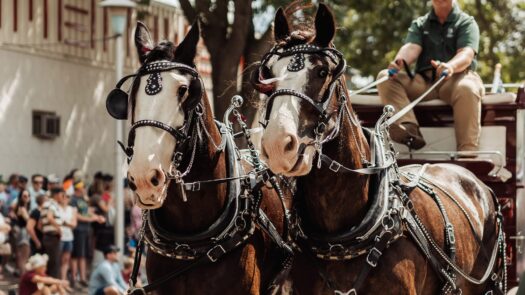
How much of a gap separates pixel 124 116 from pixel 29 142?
16.6 m

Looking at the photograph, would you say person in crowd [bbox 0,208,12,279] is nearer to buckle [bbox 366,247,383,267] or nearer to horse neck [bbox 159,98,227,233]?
horse neck [bbox 159,98,227,233]

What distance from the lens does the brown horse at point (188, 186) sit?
23.0ft

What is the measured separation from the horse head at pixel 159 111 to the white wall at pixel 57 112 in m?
15.4

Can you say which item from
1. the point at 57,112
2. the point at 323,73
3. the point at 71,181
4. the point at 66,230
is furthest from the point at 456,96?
the point at 57,112

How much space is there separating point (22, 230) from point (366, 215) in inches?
445

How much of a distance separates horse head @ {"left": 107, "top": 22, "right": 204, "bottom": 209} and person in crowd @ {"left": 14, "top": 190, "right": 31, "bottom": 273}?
34.8ft

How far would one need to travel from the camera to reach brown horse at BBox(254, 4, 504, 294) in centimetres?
664

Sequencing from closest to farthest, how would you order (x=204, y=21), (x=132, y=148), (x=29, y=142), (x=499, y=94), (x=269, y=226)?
(x=132, y=148), (x=269, y=226), (x=499, y=94), (x=204, y=21), (x=29, y=142)

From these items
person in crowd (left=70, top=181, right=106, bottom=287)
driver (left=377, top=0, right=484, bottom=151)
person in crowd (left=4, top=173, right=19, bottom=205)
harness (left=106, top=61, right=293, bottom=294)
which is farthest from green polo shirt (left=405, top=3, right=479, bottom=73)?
person in crowd (left=4, top=173, right=19, bottom=205)

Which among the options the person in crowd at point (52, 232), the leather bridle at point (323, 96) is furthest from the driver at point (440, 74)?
the person in crowd at point (52, 232)

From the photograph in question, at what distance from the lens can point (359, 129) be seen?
23.7 ft

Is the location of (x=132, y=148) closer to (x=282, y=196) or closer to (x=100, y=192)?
(x=282, y=196)

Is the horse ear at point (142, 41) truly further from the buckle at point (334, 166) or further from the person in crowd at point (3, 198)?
the person in crowd at point (3, 198)

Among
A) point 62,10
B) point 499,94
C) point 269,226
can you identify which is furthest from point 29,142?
point 269,226
